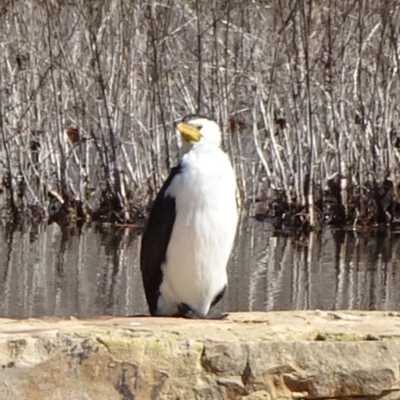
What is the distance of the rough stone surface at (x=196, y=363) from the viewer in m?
4.84

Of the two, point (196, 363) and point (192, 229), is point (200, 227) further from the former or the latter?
point (196, 363)

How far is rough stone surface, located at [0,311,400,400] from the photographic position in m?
4.84

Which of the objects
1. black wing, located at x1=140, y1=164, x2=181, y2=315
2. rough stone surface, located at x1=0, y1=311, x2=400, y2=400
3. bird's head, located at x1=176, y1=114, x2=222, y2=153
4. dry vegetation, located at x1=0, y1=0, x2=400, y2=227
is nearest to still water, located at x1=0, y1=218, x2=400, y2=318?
dry vegetation, located at x1=0, y1=0, x2=400, y2=227

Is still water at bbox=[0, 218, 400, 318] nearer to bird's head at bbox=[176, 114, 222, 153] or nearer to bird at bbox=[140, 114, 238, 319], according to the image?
bird at bbox=[140, 114, 238, 319]

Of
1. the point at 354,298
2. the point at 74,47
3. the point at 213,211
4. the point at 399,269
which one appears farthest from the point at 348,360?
the point at 74,47

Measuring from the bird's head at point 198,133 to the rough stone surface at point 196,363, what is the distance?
1.25 m

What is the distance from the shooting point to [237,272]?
970cm

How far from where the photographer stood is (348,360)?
5.01 meters

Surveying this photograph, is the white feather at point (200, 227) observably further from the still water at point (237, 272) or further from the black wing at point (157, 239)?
the still water at point (237, 272)

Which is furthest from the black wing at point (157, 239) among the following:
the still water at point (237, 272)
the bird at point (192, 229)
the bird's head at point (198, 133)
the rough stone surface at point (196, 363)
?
the still water at point (237, 272)

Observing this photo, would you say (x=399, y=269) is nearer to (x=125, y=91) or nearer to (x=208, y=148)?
(x=125, y=91)

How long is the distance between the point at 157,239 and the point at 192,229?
0.78 feet

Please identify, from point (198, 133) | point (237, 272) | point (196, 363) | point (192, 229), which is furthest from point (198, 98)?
point (196, 363)

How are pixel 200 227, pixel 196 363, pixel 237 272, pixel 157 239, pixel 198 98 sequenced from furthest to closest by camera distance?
pixel 198 98, pixel 237 272, pixel 157 239, pixel 200 227, pixel 196 363
